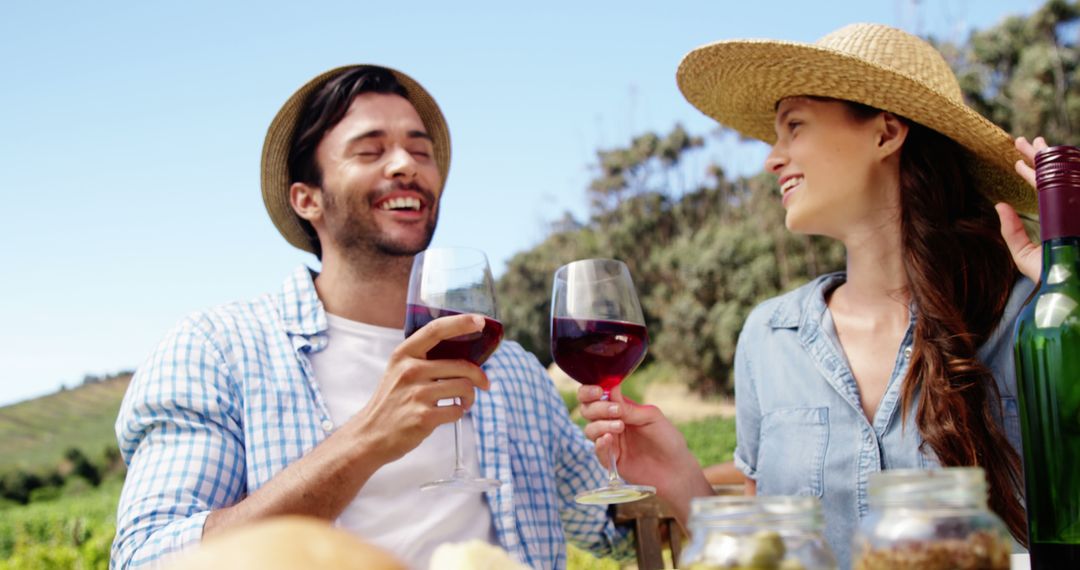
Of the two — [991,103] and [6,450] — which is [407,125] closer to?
[991,103]

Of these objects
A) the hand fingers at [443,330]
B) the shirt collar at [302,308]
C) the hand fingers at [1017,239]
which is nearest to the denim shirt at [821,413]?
the hand fingers at [1017,239]

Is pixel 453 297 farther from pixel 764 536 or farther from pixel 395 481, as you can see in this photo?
pixel 764 536

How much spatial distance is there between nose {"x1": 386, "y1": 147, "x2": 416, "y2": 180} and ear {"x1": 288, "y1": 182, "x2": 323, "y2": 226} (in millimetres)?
367

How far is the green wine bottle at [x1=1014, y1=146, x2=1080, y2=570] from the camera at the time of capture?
1.22 meters

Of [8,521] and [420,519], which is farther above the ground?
[420,519]

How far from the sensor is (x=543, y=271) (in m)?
38.5

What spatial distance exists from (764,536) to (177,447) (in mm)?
1934

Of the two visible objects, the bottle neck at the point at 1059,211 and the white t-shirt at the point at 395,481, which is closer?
the bottle neck at the point at 1059,211

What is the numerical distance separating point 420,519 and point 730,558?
6.38ft

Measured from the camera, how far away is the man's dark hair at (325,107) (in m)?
3.14

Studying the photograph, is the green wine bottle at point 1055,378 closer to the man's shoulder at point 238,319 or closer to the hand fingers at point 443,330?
the hand fingers at point 443,330

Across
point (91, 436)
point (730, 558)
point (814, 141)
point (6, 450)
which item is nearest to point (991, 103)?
point (814, 141)

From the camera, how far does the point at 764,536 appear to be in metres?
0.79

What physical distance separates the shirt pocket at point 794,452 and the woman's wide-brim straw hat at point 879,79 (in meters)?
0.86
